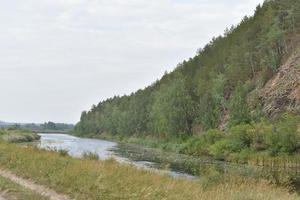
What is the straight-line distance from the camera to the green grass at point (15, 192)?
51.7ft

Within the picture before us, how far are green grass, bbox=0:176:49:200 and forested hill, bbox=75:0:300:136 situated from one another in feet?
196

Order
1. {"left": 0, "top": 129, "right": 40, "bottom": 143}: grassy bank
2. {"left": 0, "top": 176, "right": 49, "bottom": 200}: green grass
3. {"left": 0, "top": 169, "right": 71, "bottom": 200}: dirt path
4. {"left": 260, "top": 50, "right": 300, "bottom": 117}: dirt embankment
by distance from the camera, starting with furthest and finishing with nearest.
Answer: {"left": 0, "top": 129, "right": 40, "bottom": 143}: grassy bank < {"left": 260, "top": 50, "right": 300, "bottom": 117}: dirt embankment < {"left": 0, "top": 169, "right": 71, "bottom": 200}: dirt path < {"left": 0, "top": 176, "right": 49, "bottom": 200}: green grass

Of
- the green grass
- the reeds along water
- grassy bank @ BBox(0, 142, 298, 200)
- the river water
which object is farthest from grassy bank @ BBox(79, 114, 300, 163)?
the green grass

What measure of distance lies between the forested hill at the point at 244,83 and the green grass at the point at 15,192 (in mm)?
59707

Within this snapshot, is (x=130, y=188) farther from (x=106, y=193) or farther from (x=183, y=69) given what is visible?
(x=183, y=69)

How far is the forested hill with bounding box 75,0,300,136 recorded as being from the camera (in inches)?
3142

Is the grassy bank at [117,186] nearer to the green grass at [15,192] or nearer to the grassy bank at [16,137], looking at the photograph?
the green grass at [15,192]

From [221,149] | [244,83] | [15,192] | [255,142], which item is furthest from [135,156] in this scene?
[15,192]

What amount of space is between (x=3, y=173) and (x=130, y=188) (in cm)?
925

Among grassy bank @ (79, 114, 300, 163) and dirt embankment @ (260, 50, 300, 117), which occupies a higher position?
dirt embankment @ (260, 50, 300, 117)

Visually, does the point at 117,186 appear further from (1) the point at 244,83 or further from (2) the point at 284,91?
(1) the point at 244,83

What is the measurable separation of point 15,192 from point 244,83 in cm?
8694

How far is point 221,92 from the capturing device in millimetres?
102688

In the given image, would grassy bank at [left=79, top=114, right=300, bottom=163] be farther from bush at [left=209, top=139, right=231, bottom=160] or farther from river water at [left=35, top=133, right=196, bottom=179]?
river water at [left=35, top=133, right=196, bottom=179]
